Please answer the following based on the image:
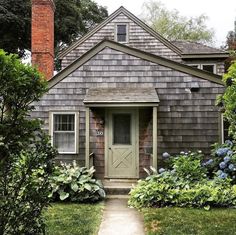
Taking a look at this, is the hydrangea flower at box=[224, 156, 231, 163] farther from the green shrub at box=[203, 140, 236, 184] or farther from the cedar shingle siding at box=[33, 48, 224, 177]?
the cedar shingle siding at box=[33, 48, 224, 177]

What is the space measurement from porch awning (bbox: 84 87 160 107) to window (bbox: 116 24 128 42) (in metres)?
6.18

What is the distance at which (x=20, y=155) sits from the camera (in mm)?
4422

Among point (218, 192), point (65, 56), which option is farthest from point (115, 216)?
point (65, 56)

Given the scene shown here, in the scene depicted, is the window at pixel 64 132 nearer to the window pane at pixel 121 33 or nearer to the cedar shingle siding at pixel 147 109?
the cedar shingle siding at pixel 147 109

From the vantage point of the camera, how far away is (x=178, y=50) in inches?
616

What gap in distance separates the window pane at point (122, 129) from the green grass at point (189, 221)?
3316 mm

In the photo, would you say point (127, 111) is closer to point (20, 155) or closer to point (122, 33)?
point (20, 155)

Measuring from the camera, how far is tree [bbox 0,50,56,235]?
4.30 metres

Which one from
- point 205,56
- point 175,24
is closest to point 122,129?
point 205,56

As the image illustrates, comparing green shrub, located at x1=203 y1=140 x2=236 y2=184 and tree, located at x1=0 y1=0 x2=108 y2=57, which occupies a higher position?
tree, located at x1=0 y1=0 x2=108 y2=57

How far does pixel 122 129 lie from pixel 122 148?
56 cm

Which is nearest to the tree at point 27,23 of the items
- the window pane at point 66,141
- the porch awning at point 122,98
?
the window pane at point 66,141

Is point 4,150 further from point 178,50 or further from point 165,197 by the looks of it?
point 178,50

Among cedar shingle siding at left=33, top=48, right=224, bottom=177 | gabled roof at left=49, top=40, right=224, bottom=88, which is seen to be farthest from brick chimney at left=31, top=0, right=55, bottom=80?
cedar shingle siding at left=33, top=48, right=224, bottom=177
